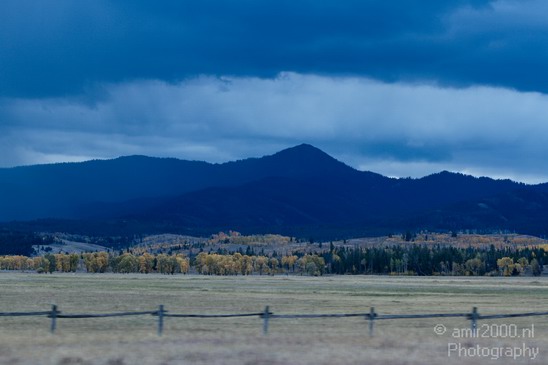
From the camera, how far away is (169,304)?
2741 inches

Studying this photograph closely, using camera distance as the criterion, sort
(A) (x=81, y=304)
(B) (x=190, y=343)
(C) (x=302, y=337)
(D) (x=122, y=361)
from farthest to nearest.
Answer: (A) (x=81, y=304), (C) (x=302, y=337), (B) (x=190, y=343), (D) (x=122, y=361)

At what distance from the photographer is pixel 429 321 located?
5228 centimetres

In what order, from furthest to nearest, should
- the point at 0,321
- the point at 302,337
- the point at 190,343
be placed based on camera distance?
the point at 0,321 → the point at 302,337 → the point at 190,343

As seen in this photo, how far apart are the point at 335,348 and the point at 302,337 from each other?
422cm

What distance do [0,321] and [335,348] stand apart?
23.2 m

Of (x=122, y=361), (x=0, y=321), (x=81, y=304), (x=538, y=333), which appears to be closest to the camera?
(x=122, y=361)

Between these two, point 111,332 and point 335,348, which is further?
point 111,332

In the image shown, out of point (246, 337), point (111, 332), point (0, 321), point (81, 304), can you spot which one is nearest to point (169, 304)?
point (81, 304)

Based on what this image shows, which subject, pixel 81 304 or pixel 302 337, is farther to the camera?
pixel 81 304

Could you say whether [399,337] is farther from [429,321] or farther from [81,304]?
[81,304]

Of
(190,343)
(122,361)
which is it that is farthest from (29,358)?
(190,343)

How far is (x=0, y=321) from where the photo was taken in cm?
4938

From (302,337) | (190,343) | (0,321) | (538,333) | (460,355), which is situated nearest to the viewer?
(460,355)

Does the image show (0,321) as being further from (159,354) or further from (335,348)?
(335,348)
